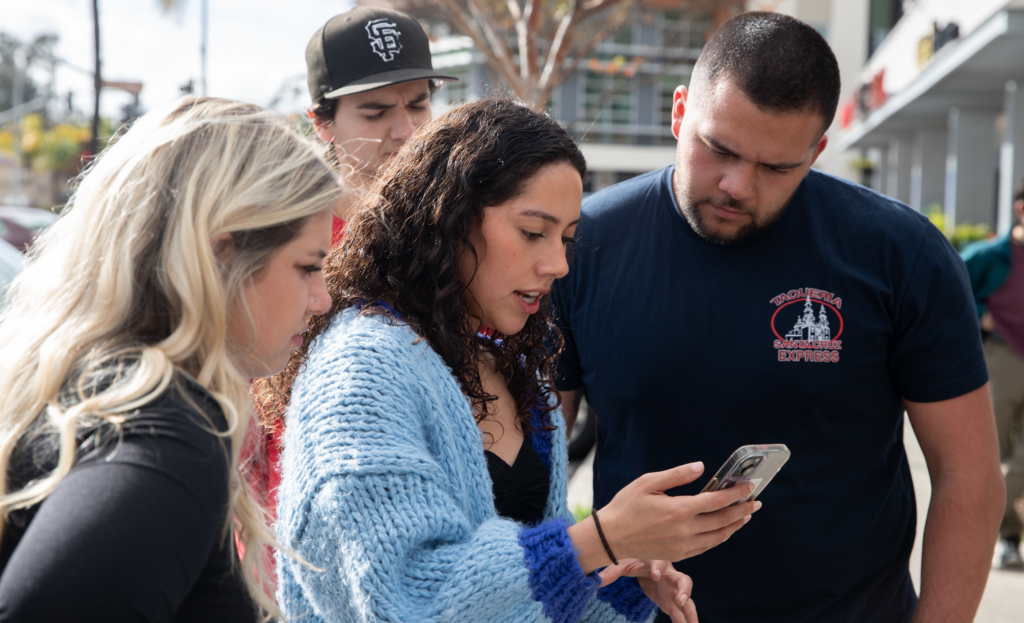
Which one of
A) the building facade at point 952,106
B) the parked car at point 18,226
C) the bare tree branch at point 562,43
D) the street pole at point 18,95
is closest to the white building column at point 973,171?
the building facade at point 952,106

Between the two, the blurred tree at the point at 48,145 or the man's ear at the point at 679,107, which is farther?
the blurred tree at the point at 48,145

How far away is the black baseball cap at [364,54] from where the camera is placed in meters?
2.90

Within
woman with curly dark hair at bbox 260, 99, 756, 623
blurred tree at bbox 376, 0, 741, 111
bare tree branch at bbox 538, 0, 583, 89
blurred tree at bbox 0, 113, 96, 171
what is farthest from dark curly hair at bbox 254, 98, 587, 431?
blurred tree at bbox 0, 113, 96, 171

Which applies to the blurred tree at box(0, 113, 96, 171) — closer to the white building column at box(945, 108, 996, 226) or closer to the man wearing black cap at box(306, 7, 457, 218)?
the white building column at box(945, 108, 996, 226)

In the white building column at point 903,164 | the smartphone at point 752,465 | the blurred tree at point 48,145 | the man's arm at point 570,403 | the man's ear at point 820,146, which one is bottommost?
the blurred tree at point 48,145

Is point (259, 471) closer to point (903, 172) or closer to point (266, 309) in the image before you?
point (266, 309)

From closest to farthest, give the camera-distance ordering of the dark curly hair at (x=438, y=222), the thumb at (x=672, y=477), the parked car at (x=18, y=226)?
the thumb at (x=672, y=477) → the dark curly hair at (x=438, y=222) → the parked car at (x=18, y=226)

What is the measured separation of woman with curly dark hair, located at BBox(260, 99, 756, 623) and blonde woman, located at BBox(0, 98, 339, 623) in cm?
13

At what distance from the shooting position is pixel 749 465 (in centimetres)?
173

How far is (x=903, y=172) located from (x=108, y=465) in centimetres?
2430

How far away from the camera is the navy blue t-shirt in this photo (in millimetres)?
2297

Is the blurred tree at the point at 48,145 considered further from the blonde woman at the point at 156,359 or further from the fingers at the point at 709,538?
the fingers at the point at 709,538

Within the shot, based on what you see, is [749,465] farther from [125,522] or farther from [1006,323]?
[1006,323]

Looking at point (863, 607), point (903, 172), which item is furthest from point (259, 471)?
point (903, 172)
